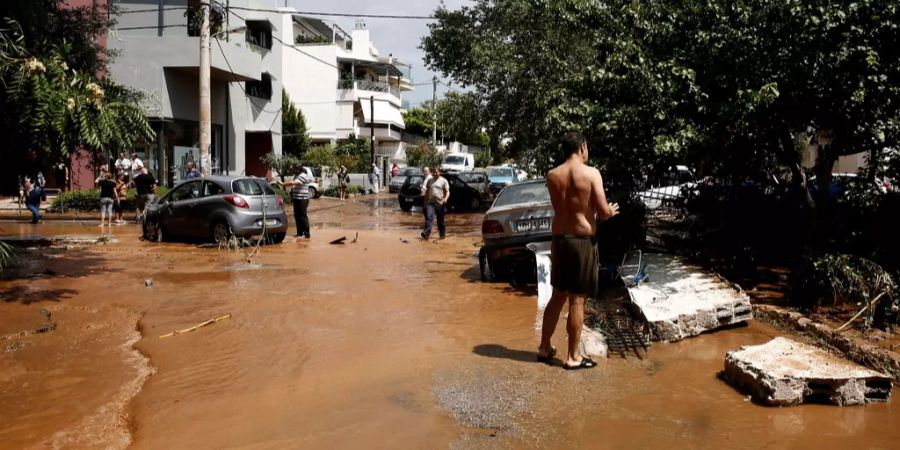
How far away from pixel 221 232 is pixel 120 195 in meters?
10.1

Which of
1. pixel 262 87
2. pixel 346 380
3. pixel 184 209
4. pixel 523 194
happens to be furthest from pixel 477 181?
pixel 346 380

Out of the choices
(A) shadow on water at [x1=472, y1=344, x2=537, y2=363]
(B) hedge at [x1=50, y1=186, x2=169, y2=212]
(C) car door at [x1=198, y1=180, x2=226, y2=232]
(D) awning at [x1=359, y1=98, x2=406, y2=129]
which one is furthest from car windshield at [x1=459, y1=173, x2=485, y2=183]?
(D) awning at [x1=359, y1=98, x2=406, y2=129]

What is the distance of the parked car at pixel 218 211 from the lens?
15336mm

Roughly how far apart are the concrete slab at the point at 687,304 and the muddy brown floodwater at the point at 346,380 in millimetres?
157

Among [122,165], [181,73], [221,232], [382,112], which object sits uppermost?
[382,112]

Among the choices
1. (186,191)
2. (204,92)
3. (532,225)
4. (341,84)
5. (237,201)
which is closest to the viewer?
(532,225)

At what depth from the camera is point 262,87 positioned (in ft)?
121

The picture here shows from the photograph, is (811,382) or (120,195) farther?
(120,195)

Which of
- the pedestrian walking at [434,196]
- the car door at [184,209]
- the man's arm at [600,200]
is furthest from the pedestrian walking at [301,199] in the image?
the man's arm at [600,200]

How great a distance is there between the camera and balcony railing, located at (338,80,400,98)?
57719mm

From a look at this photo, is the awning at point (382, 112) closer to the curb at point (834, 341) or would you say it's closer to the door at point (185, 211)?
the door at point (185, 211)

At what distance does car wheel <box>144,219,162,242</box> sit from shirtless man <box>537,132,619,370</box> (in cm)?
1251

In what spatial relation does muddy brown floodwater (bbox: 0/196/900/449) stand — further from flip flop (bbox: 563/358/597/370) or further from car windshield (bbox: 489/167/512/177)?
car windshield (bbox: 489/167/512/177)

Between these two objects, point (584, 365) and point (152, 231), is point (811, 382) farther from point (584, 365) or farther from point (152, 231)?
point (152, 231)
